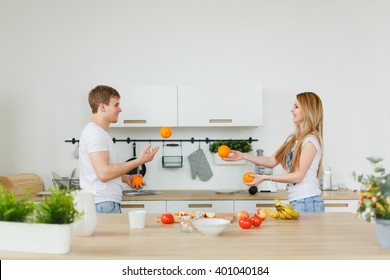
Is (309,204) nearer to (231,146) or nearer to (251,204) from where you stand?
(251,204)

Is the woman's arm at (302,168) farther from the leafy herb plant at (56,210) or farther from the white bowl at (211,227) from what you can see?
the leafy herb plant at (56,210)

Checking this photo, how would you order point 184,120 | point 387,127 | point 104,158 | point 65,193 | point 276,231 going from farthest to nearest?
point 387,127, point 184,120, point 104,158, point 276,231, point 65,193

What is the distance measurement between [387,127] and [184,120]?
6.94ft

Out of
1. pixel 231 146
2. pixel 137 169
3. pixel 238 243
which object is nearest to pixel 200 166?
pixel 231 146

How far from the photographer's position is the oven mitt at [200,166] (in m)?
4.73

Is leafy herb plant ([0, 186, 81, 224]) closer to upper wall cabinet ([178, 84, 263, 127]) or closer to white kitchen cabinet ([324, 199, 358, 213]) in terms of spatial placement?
upper wall cabinet ([178, 84, 263, 127])

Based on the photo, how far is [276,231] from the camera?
2.29m

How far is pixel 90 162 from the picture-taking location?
2977 mm

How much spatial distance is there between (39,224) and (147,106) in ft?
8.59

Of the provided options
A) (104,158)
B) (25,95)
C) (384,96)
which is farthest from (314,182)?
(25,95)

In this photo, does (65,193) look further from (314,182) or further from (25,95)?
(25,95)

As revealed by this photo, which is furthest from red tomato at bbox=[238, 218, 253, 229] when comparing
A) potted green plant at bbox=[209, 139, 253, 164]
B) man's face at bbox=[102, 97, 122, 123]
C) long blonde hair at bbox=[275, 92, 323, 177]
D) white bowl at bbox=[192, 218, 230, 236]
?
potted green plant at bbox=[209, 139, 253, 164]

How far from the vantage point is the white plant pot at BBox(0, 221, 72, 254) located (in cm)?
182

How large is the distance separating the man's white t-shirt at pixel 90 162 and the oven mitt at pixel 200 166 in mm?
1693
